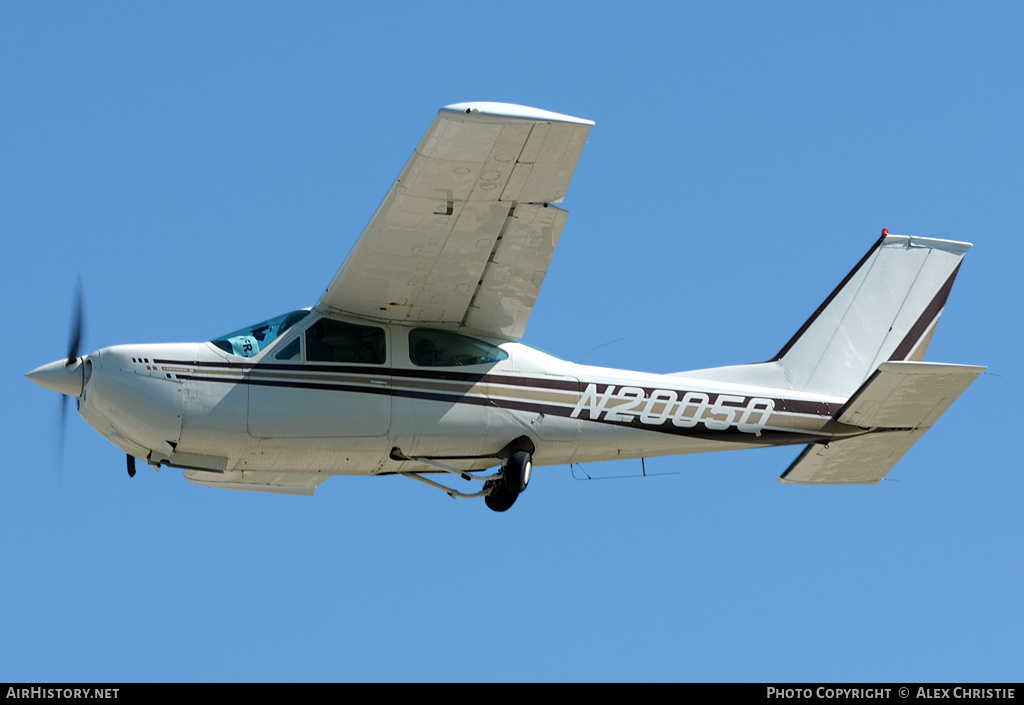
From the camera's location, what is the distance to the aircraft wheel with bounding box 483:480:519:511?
15.7 metres

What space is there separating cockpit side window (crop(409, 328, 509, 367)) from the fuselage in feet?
0.07

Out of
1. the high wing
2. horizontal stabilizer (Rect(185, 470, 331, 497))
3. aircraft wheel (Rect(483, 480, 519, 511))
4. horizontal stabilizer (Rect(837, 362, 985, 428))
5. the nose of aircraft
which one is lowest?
horizontal stabilizer (Rect(185, 470, 331, 497))

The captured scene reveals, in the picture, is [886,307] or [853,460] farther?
[886,307]

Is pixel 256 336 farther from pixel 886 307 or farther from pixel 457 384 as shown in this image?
pixel 886 307

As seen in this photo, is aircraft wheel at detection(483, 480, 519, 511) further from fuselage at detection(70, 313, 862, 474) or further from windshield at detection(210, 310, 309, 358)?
windshield at detection(210, 310, 309, 358)

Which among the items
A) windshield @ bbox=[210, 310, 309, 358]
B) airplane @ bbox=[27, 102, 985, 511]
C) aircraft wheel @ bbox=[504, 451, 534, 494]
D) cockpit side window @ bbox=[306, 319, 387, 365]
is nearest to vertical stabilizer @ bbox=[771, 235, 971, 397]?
airplane @ bbox=[27, 102, 985, 511]

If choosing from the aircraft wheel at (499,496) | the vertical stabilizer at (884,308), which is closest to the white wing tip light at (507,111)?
the aircraft wheel at (499,496)

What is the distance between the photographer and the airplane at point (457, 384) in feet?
47.0

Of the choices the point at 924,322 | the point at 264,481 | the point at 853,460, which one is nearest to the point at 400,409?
the point at 264,481

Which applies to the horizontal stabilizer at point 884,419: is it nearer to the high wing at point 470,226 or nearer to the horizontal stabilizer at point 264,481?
the high wing at point 470,226

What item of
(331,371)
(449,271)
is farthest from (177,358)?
(449,271)

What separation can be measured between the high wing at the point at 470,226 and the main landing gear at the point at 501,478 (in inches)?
52.4

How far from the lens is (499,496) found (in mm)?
15789

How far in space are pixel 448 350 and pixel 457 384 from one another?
366 millimetres
